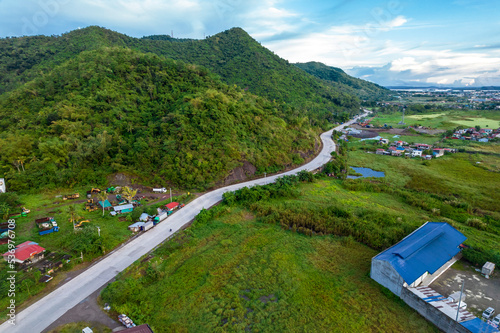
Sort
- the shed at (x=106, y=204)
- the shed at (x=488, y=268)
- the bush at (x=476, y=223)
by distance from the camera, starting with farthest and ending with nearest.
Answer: the shed at (x=106, y=204), the bush at (x=476, y=223), the shed at (x=488, y=268)

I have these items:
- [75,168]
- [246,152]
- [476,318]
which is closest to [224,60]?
[246,152]

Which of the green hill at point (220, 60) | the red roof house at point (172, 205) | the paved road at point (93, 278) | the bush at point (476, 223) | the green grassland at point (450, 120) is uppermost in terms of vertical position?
the green hill at point (220, 60)

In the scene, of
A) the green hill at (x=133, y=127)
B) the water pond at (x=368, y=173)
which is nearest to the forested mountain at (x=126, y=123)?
the green hill at (x=133, y=127)

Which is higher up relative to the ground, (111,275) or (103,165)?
(103,165)

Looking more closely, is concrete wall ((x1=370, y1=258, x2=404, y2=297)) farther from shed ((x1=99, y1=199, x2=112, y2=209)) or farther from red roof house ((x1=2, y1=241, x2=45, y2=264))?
shed ((x1=99, y1=199, x2=112, y2=209))

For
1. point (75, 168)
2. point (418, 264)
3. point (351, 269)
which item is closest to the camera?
point (418, 264)

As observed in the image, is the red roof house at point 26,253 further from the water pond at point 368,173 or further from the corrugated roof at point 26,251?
the water pond at point 368,173

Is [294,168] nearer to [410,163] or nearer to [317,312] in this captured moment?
[410,163]
